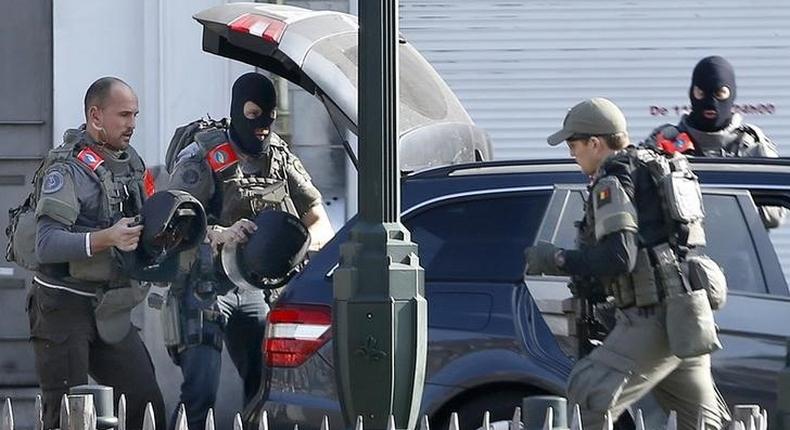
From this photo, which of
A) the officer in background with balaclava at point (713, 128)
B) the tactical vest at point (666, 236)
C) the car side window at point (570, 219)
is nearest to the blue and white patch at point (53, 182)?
the car side window at point (570, 219)

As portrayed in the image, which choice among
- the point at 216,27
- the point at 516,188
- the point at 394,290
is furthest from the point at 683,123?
the point at 394,290

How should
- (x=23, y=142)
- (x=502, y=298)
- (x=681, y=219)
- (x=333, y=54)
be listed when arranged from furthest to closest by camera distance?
(x=23, y=142), (x=333, y=54), (x=502, y=298), (x=681, y=219)

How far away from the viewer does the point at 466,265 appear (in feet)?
21.9

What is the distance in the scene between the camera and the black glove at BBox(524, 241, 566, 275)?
241 inches

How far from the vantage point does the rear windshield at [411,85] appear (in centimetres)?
755

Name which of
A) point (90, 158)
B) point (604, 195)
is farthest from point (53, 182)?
point (604, 195)

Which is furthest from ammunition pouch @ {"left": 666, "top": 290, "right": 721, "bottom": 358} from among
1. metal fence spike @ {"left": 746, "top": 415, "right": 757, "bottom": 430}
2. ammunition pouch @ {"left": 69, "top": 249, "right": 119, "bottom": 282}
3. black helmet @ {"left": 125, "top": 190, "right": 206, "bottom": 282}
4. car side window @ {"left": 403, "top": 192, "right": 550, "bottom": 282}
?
ammunition pouch @ {"left": 69, "top": 249, "right": 119, "bottom": 282}

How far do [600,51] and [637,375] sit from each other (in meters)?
5.10

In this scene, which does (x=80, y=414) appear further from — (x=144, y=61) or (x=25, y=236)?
(x=144, y=61)

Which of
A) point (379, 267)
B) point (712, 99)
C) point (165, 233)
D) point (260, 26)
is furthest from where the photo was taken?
point (712, 99)

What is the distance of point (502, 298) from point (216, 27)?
208cm

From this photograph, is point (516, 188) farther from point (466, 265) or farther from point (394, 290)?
point (394, 290)

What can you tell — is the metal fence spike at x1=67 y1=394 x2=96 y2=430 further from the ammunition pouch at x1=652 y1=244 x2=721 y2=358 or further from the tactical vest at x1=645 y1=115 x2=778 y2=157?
the tactical vest at x1=645 y1=115 x2=778 y2=157

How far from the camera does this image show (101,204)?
285 inches
